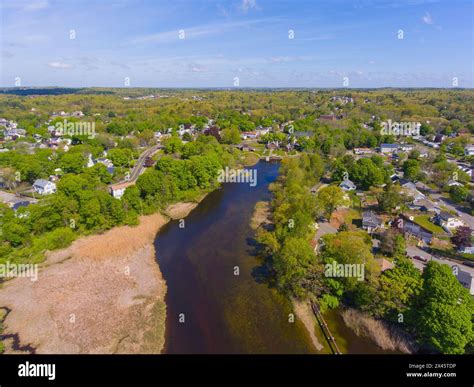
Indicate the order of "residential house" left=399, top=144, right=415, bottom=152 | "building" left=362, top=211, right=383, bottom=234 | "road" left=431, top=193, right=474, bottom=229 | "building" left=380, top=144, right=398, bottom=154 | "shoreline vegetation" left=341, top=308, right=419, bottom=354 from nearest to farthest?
"shoreline vegetation" left=341, top=308, right=419, bottom=354
"building" left=362, top=211, right=383, bottom=234
"road" left=431, top=193, right=474, bottom=229
"building" left=380, top=144, right=398, bottom=154
"residential house" left=399, top=144, right=415, bottom=152

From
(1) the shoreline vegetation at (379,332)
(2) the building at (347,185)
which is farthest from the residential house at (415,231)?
(1) the shoreline vegetation at (379,332)

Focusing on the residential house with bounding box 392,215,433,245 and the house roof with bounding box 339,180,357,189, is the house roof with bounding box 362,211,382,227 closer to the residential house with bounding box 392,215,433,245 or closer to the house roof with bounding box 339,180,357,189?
the residential house with bounding box 392,215,433,245

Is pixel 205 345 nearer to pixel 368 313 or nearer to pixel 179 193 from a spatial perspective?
pixel 368 313

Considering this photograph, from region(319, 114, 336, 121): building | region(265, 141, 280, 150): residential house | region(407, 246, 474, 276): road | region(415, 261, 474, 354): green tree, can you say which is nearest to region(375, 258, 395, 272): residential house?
region(407, 246, 474, 276): road

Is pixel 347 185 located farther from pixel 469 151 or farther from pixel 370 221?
pixel 469 151

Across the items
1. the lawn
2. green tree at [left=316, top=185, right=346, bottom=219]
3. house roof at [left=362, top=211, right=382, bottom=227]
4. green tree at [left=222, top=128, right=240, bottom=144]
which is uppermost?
green tree at [left=222, top=128, right=240, bottom=144]
